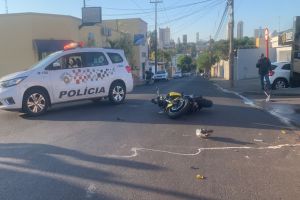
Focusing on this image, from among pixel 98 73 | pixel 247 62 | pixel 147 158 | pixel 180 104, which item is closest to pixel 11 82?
pixel 98 73

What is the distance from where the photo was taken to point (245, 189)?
5523mm

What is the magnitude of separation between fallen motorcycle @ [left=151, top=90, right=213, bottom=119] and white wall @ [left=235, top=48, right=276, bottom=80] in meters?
36.6

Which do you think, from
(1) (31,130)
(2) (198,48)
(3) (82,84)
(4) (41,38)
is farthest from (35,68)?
(2) (198,48)

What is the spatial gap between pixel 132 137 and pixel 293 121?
4.46 metres

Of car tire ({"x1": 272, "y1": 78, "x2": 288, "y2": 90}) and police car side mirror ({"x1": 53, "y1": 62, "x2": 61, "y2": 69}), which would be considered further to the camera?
car tire ({"x1": 272, "y1": 78, "x2": 288, "y2": 90})

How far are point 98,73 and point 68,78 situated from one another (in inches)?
47.2

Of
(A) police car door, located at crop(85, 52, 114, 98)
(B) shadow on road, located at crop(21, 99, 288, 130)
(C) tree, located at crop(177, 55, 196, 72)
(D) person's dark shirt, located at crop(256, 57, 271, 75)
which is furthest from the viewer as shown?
(C) tree, located at crop(177, 55, 196, 72)

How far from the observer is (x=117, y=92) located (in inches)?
578

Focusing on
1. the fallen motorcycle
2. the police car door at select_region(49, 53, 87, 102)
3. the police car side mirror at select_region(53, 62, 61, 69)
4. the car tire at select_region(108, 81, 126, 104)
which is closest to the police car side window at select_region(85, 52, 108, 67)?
the police car door at select_region(49, 53, 87, 102)

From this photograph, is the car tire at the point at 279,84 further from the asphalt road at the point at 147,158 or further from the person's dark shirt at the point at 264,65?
the asphalt road at the point at 147,158

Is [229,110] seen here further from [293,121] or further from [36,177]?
[36,177]

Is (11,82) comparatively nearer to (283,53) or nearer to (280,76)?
(280,76)

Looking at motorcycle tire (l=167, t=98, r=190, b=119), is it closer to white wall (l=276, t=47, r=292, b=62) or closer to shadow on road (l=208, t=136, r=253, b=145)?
shadow on road (l=208, t=136, r=253, b=145)

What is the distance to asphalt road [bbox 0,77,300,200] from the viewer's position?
5.49 m
